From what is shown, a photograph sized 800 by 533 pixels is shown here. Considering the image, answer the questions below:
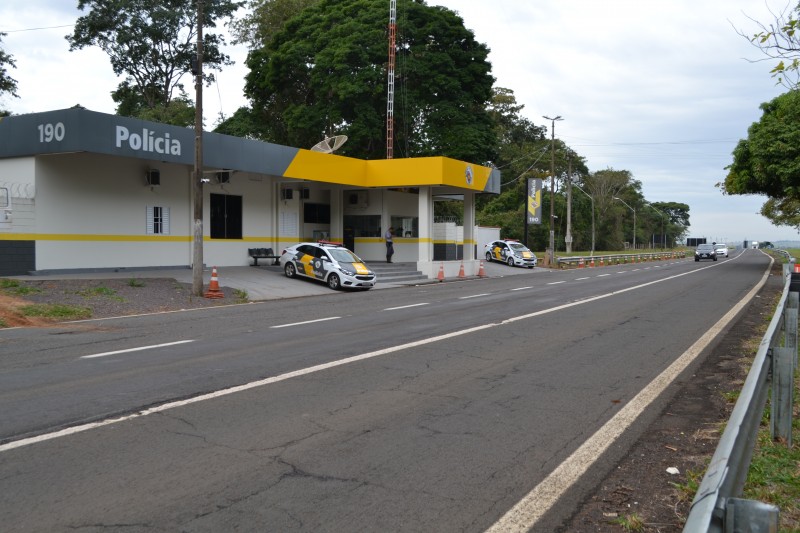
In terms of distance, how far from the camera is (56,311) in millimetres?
15258

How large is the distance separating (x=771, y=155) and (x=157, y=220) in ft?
100

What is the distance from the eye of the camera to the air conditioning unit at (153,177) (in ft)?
78.8

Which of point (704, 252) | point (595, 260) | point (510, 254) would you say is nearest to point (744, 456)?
point (510, 254)

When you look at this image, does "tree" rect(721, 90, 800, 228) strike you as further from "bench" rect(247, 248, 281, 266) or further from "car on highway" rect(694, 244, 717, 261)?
"bench" rect(247, 248, 281, 266)

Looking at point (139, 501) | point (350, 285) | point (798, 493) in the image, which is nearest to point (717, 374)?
point (798, 493)

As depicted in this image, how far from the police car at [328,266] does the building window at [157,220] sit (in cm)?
467

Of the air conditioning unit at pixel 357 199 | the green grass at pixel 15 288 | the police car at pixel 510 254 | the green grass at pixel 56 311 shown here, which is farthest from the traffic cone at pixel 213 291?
the police car at pixel 510 254

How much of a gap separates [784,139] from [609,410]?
3322 centimetres

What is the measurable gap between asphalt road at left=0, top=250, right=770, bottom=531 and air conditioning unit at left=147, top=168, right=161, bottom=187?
12075mm

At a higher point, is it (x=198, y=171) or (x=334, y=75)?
(x=334, y=75)

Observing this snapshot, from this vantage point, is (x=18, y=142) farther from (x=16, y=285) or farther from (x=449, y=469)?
(x=449, y=469)

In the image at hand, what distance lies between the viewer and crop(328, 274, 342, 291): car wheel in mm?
24188

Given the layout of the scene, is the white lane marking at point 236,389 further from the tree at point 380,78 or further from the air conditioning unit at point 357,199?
the tree at point 380,78

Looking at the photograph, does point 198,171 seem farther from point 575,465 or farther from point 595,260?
point 595,260
